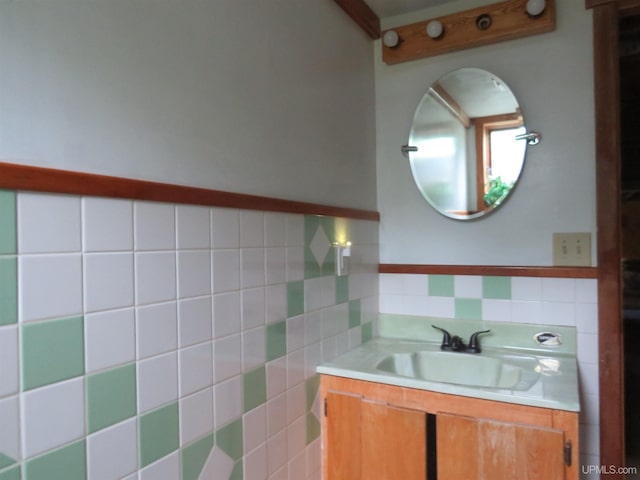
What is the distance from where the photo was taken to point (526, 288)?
1645 millimetres

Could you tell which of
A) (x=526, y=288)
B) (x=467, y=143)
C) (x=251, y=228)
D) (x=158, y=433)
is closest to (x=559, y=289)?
(x=526, y=288)

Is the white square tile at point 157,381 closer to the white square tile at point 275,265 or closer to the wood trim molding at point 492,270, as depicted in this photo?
the white square tile at point 275,265

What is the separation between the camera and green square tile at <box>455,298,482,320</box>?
1729 millimetres

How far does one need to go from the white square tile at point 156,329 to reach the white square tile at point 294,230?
1.53ft

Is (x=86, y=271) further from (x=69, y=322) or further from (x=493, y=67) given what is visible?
(x=493, y=67)

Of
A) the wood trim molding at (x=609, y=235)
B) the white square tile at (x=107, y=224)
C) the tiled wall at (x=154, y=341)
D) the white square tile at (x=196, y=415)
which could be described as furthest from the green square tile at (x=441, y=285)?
the white square tile at (x=107, y=224)

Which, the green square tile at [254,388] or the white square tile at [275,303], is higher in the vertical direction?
the white square tile at [275,303]

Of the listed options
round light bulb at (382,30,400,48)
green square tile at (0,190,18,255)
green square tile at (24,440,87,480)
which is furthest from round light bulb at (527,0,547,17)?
green square tile at (24,440,87,480)

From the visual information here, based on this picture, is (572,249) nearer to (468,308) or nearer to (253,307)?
(468,308)

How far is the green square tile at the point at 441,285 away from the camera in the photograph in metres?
1.78

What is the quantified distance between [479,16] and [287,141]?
1.02m

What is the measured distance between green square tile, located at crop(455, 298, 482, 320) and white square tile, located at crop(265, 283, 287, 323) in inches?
33.9

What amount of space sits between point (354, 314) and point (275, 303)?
0.56 m

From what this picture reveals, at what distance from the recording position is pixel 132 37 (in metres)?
0.84
